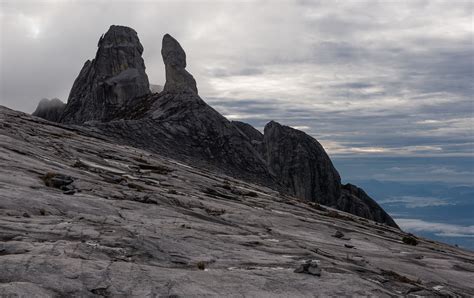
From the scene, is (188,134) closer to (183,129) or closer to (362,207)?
(183,129)

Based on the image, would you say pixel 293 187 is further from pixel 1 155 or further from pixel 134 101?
pixel 1 155

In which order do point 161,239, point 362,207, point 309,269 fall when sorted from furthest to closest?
point 362,207
point 161,239
point 309,269

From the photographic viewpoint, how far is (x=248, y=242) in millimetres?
22562

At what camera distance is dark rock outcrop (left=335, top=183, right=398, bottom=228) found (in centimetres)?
10844

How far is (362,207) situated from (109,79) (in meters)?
63.0

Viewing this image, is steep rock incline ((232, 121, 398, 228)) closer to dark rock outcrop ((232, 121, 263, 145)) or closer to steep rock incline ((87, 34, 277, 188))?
dark rock outcrop ((232, 121, 263, 145))

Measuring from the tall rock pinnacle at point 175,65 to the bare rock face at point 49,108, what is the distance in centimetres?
3699

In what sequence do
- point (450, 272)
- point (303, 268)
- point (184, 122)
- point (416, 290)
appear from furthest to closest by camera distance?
point (184, 122) < point (450, 272) < point (416, 290) < point (303, 268)

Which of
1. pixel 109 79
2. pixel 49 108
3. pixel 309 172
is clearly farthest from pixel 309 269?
pixel 49 108

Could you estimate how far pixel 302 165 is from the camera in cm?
11556

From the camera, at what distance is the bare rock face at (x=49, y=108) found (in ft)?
459

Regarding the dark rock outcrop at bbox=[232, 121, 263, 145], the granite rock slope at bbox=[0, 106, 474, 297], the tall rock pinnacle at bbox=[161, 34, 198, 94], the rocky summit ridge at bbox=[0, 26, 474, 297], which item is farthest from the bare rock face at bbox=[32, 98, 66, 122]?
the granite rock slope at bbox=[0, 106, 474, 297]

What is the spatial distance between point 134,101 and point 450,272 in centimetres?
7071

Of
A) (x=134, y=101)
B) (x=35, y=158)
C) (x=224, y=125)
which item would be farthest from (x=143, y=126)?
(x=35, y=158)
